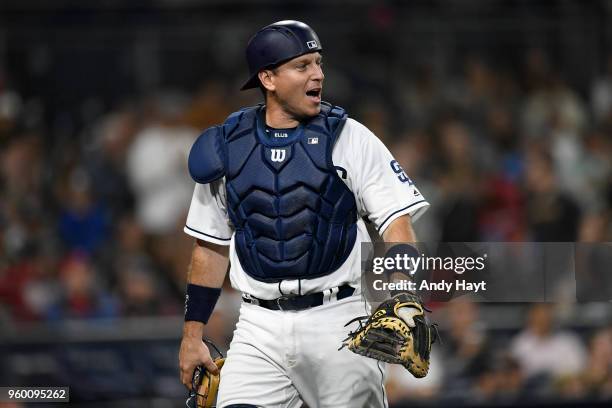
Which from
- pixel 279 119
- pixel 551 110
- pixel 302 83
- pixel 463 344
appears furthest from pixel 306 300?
pixel 551 110

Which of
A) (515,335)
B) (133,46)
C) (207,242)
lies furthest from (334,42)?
(207,242)

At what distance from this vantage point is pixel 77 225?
10219mm

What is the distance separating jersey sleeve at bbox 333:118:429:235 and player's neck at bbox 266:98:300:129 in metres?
0.22

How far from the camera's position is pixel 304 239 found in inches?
189

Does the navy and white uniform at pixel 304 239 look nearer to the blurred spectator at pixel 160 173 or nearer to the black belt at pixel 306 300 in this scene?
the black belt at pixel 306 300

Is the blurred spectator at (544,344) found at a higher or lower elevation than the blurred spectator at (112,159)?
lower

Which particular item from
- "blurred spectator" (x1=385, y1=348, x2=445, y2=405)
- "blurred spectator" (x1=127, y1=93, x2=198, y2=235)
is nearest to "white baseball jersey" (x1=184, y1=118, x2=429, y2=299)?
"blurred spectator" (x1=385, y1=348, x2=445, y2=405)

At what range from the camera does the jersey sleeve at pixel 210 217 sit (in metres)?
5.06

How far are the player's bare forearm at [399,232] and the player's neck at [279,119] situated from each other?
0.57 meters

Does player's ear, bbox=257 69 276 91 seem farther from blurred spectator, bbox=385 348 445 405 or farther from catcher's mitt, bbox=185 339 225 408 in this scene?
blurred spectator, bbox=385 348 445 405

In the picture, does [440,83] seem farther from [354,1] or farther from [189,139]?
[189,139]

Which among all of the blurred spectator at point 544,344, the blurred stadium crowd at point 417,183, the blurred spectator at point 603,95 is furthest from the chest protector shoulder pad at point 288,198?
the blurred spectator at point 603,95

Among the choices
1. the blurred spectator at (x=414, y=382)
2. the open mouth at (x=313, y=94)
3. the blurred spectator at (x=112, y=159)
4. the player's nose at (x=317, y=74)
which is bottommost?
the blurred spectator at (x=414, y=382)

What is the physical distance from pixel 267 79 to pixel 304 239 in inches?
26.2
